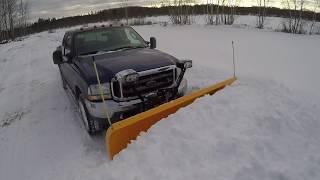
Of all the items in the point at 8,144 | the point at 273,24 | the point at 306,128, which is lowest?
the point at 8,144

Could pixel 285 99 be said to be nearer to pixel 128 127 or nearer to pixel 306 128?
pixel 306 128

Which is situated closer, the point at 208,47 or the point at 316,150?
the point at 316,150

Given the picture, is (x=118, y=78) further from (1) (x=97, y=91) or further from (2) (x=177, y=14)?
(2) (x=177, y=14)

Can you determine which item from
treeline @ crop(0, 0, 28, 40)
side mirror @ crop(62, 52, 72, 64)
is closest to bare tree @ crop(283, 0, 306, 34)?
side mirror @ crop(62, 52, 72, 64)

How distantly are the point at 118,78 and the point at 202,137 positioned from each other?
1537 mm

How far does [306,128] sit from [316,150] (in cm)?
62

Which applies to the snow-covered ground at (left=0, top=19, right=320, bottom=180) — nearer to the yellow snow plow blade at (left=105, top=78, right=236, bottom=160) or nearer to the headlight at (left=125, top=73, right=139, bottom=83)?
the yellow snow plow blade at (left=105, top=78, right=236, bottom=160)

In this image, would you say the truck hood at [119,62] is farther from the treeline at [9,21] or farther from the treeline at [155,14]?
the treeline at [9,21]

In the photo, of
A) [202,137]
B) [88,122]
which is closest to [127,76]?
[88,122]

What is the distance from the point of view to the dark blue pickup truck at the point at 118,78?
560 cm

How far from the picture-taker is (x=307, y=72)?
8.62 m

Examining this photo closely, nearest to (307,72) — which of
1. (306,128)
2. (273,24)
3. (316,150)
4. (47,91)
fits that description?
(306,128)

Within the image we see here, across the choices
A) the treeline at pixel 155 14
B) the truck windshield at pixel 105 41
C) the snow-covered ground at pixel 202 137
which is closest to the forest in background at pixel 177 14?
the treeline at pixel 155 14

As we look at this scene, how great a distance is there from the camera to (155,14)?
117 feet
